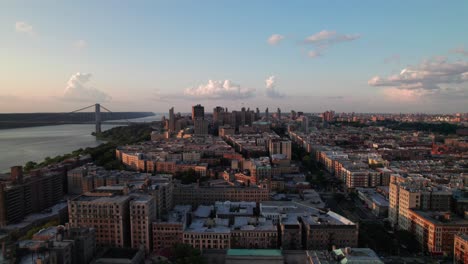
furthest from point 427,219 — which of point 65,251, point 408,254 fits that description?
point 65,251

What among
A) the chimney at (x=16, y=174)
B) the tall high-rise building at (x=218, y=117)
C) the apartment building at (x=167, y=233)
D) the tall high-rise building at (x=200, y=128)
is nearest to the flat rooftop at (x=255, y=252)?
the apartment building at (x=167, y=233)

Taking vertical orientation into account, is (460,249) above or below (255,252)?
above

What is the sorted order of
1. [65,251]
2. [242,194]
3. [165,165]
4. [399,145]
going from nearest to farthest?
[65,251] < [242,194] < [165,165] < [399,145]

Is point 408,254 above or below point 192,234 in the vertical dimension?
below

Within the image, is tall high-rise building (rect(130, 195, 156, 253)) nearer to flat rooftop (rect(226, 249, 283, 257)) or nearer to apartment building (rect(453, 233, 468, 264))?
flat rooftop (rect(226, 249, 283, 257))

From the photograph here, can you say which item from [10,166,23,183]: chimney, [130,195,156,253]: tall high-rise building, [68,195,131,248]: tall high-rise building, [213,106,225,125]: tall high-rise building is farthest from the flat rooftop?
[213,106,225,125]: tall high-rise building

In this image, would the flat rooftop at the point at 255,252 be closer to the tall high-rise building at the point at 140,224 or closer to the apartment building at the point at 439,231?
the tall high-rise building at the point at 140,224

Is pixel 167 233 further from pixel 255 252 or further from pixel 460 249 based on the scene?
pixel 460 249

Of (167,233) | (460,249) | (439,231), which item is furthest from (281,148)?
(460,249)

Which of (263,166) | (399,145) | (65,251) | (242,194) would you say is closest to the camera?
(65,251)

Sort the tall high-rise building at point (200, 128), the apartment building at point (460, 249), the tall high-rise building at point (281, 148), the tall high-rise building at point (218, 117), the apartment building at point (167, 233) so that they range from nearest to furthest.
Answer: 1. the apartment building at point (460, 249)
2. the apartment building at point (167, 233)
3. the tall high-rise building at point (281, 148)
4. the tall high-rise building at point (200, 128)
5. the tall high-rise building at point (218, 117)

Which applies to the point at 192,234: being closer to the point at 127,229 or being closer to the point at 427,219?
the point at 127,229
